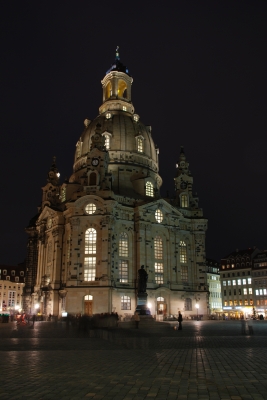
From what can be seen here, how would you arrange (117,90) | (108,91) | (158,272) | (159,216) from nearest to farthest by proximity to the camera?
1. (158,272)
2. (159,216)
3. (117,90)
4. (108,91)

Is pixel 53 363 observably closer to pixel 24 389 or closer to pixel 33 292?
pixel 24 389

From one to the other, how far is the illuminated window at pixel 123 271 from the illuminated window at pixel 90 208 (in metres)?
9.40

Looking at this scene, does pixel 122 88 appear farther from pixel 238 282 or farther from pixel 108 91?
pixel 238 282

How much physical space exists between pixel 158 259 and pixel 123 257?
717 centimetres

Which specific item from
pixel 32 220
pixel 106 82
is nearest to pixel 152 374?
pixel 32 220

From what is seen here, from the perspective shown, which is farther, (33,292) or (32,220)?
(32,220)

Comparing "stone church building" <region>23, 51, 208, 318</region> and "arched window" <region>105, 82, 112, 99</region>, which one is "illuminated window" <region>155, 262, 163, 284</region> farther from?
"arched window" <region>105, 82, 112, 99</region>

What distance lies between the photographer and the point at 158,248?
Answer: 69.0 metres

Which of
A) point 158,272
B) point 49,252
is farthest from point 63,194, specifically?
point 158,272

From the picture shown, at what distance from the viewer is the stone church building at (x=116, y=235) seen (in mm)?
61500

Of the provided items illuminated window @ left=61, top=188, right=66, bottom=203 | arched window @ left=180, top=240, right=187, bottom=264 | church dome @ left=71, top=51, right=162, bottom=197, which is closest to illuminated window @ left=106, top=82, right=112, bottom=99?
church dome @ left=71, top=51, right=162, bottom=197

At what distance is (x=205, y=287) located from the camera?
71812 millimetres

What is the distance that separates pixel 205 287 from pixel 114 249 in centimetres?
2033

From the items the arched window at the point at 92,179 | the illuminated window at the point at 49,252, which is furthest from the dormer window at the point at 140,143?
the illuminated window at the point at 49,252
